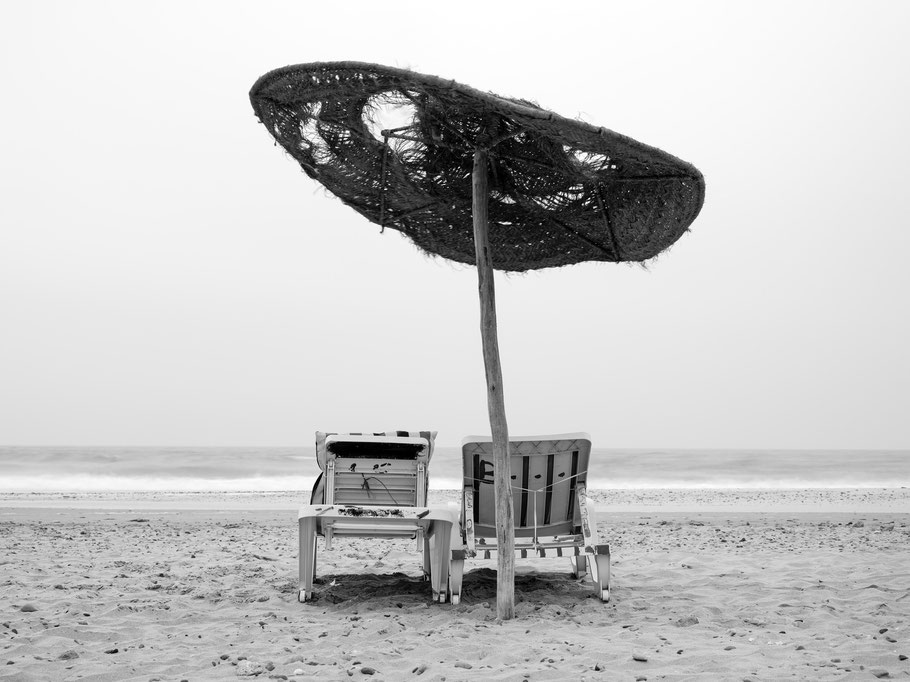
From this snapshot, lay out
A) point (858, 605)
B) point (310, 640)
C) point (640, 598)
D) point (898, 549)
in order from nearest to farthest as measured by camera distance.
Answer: point (310, 640), point (858, 605), point (640, 598), point (898, 549)

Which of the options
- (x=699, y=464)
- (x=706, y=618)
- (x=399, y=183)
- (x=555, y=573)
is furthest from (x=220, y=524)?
(x=699, y=464)

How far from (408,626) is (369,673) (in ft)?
3.07

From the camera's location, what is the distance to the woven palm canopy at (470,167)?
4094 mm

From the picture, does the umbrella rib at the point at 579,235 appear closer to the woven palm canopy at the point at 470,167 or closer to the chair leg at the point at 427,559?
the woven palm canopy at the point at 470,167

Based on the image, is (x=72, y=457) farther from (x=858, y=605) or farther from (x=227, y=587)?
(x=858, y=605)

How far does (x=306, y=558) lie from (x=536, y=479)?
164 centimetres

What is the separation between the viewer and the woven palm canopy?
13.4 feet

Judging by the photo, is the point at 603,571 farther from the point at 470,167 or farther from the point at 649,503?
the point at 649,503

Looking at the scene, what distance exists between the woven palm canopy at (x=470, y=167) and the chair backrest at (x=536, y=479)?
1665 mm

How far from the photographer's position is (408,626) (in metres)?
4.27

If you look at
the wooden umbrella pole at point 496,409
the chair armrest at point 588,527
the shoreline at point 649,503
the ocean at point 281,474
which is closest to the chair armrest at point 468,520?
the wooden umbrella pole at point 496,409

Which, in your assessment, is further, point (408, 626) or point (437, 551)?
point (437, 551)

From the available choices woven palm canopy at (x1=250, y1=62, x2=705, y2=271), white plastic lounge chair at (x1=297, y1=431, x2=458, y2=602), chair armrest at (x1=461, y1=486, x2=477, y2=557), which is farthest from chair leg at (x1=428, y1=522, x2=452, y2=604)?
woven palm canopy at (x1=250, y1=62, x2=705, y2=271)

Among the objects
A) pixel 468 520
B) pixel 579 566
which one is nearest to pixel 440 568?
pixel 468 520
